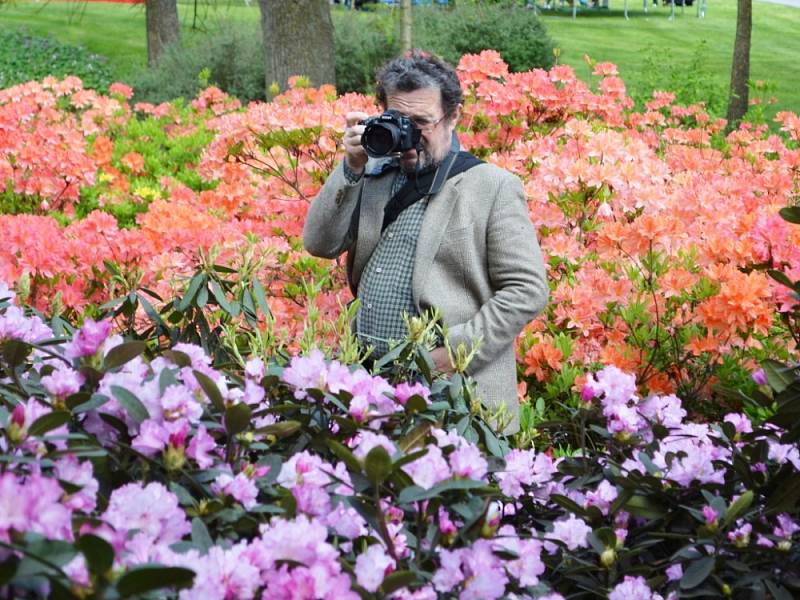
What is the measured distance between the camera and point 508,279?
2836 millimetres

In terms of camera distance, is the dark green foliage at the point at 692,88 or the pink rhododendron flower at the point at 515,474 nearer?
the pink rhododendron flower at the point at 515,474

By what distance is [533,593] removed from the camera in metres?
1.45

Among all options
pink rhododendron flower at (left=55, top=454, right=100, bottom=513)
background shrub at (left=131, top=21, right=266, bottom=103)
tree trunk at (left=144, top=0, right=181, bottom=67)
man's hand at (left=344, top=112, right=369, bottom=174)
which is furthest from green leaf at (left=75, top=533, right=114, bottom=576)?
tree trunk at (left=144, top=0, right=181, bottom=67)

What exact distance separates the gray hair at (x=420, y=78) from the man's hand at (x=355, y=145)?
115 millimetres

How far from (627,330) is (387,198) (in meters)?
1.30

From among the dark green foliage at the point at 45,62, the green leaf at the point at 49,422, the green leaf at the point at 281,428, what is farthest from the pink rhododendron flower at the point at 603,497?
the dark green foliage at the point at 45,62

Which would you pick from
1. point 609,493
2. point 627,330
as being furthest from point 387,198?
point 609,493

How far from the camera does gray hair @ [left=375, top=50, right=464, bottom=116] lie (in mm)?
2869

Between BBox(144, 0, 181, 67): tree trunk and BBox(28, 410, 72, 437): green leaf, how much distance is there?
1644cm

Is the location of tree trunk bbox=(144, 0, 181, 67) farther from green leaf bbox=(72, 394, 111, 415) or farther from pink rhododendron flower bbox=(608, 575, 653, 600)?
pink rhododendron flower bbox=(608, 575, 653, 600)

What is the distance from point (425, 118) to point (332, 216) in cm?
39

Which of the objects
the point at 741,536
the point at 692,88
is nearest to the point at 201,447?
the point at 741,536

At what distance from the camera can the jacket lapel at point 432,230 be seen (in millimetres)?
2840

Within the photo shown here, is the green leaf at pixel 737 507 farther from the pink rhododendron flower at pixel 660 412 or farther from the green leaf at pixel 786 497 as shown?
the pink rhododendron flower at pixel 660 412
